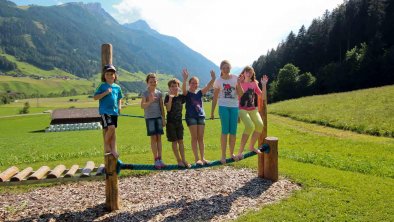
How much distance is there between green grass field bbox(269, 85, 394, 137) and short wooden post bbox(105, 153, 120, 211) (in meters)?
22.1

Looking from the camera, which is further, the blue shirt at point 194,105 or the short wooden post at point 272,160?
the short wooden post at point 272,160

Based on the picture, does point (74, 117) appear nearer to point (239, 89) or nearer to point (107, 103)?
point (107, 103)

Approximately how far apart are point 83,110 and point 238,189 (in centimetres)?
6179

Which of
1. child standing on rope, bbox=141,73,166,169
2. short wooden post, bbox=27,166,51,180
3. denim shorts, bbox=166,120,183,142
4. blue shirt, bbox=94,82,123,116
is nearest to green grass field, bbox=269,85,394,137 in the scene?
denim shorts, bbox=166,120,183,142

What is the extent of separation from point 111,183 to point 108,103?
7.77ft

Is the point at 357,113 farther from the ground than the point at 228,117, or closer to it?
closer to it

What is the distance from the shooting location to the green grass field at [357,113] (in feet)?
90.6

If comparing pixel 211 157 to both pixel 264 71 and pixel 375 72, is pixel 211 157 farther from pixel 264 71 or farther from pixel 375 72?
pixel 264 71

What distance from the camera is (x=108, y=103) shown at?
30.2 feet

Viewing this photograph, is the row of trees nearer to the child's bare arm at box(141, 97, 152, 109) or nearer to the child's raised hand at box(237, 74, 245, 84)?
the child's raised hand at box(237, 74, 245, 84)

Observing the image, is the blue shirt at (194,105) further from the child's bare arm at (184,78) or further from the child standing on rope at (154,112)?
the child standing on rope at (154,112)

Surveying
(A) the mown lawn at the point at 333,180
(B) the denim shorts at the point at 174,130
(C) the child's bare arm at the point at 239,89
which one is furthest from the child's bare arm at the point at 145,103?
(A) the mown lawn at the point at 333,180

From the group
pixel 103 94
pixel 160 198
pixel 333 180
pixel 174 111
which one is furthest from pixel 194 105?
pixel 333 180

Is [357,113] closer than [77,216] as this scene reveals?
No
